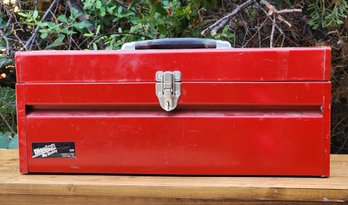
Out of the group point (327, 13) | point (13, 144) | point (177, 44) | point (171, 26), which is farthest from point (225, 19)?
point (13, 144)

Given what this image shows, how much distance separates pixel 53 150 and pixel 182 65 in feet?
1.08

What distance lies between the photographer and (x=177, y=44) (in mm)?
1026

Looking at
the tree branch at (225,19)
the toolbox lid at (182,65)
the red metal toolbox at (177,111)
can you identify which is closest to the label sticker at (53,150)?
the red metal toolbox at (177,111)

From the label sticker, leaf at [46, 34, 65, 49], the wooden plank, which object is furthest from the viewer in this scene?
leaf at [46, 34, 65, 49]

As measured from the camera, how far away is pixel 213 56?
0.91m

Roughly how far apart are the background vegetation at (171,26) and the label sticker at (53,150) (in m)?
0.57

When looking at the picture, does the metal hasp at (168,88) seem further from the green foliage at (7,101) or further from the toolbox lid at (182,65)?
the green foliage at (7,101)

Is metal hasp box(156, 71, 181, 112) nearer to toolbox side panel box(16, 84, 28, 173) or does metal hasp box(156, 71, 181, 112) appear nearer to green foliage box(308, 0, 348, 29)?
toolbox side panel box(16, 84, 28, 173)

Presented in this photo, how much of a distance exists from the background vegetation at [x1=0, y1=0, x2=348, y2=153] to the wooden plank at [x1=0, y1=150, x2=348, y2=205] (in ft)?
1.97

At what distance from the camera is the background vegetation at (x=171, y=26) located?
1.46 metres

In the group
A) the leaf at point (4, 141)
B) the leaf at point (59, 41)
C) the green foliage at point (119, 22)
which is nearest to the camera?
the green foliage at point (119, 22)

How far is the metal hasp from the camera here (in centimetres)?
92

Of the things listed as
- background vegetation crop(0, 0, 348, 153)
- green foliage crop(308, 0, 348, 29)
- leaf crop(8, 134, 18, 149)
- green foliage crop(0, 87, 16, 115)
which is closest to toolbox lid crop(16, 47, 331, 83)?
background vegetation crop(0, 0, 348, 153)

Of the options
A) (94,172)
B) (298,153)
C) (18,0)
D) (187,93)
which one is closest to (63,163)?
(94,172)
